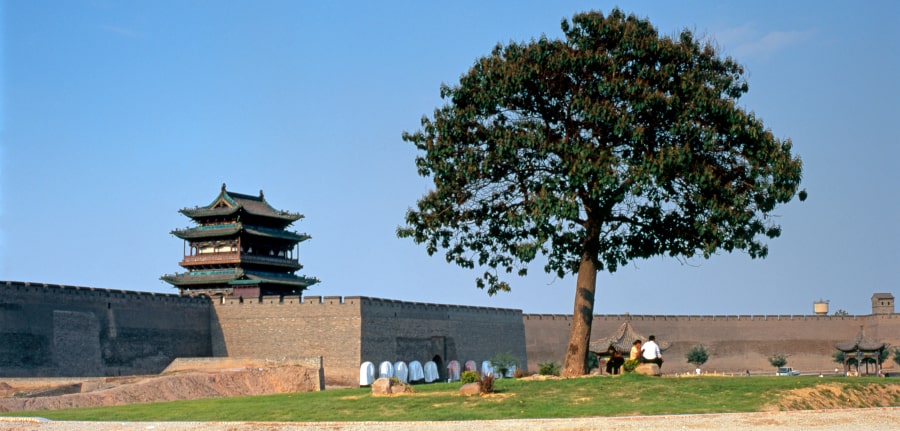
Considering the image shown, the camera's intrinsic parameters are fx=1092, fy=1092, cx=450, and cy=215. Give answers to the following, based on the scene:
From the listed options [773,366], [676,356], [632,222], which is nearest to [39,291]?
[632,222]

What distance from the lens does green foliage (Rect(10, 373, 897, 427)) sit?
15852 millimetres

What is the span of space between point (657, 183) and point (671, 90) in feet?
6.34

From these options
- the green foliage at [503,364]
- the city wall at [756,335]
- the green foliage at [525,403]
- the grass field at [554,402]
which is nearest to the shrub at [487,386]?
the green foliage at [525,403]

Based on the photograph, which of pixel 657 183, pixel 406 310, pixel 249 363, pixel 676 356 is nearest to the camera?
pixel 657 183

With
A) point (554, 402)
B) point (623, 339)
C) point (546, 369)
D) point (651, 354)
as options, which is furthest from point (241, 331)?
point (554, 402)

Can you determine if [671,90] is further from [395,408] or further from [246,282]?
[246,282]

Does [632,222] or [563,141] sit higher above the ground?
[563,141]

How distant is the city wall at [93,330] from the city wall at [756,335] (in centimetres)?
2416

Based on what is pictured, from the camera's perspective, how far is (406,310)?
4519 cm

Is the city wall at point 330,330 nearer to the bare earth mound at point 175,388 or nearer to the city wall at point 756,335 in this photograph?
the bare earth mound at point 175,388

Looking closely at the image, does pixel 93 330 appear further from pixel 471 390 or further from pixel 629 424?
pixel 629 424

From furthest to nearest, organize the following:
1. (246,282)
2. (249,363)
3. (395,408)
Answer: (246,282) → (249,363) → (395,408)

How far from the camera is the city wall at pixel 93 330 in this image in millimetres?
35750

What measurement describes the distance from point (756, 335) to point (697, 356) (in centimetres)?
561
